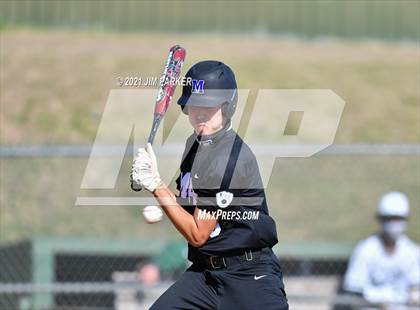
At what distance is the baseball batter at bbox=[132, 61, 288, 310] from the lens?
475 cm

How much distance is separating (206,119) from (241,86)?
7.93m

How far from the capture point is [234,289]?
4863 mm

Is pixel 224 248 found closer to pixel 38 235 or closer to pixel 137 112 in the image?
pixel 38 235

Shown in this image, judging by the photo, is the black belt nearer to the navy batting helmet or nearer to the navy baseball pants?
the navy baseball pants

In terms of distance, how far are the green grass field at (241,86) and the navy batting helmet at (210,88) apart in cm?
390

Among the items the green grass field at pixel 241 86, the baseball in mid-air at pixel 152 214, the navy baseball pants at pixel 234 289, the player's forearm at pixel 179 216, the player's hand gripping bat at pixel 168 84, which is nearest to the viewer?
the player's forearm at pixel 179 216

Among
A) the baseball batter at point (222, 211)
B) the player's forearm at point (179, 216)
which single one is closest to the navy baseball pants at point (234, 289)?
the baseball batter at point (222, 211)

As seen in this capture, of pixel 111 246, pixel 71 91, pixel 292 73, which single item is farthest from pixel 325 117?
pixel 111 246

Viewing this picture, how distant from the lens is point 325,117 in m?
11.9

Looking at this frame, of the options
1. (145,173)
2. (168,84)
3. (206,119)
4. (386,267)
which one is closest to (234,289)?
(145,173)

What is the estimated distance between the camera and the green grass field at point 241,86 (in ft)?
29.0

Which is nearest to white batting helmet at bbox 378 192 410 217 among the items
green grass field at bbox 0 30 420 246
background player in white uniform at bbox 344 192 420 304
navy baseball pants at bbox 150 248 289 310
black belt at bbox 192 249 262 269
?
background player in white uniform at bbox 344 192 420 304

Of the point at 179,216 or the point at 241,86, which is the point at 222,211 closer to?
the point at 179,216

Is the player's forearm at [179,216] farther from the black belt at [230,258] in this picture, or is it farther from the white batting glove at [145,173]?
the black belt at [230,258]
